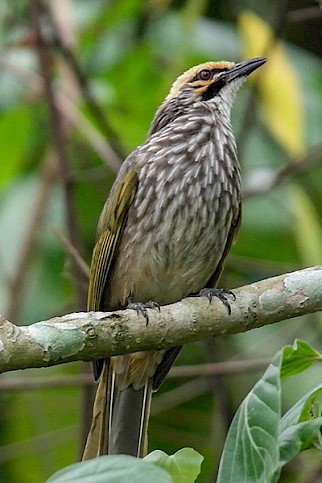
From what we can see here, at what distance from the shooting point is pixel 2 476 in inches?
197

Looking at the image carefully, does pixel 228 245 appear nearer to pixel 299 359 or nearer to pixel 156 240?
pixel 156 240

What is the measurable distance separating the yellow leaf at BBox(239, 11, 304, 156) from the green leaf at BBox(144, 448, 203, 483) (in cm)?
277

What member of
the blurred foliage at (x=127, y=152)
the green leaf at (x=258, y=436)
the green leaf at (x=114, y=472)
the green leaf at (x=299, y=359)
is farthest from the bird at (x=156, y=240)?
the green leaf at (x=114, y=472)

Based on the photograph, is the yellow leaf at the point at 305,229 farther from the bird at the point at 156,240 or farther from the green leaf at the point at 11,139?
the green leaf at the point at 11,139

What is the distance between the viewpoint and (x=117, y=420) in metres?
3.81

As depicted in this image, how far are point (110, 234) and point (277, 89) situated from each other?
4.70 feet

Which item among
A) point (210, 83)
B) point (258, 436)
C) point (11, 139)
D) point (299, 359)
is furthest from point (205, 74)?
point (258, 436)

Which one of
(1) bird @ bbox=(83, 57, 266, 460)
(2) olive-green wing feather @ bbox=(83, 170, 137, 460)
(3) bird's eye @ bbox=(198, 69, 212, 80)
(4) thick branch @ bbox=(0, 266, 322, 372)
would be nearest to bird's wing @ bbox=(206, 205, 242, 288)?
(1) bird @ bbox=(83, 57, 266, 460)

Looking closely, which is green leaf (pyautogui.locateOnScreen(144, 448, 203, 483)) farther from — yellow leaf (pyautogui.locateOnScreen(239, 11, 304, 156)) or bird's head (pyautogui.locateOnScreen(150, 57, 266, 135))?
yellow leaf (pyautogui.locateOnScreen(239, 11, 304, 156))

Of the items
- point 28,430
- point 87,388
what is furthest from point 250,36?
point 28,430

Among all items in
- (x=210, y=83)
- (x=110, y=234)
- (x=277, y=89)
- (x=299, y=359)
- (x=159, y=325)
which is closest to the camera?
(x=299, y=359)

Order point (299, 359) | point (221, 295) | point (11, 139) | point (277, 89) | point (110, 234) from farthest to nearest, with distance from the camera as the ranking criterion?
point (11, 139) → point (277, 89) → point (110, 234) → point (221, 295) → point (299, 359)

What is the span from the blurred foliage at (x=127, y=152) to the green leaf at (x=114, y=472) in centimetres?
233

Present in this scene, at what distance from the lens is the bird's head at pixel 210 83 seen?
419 centimetres
